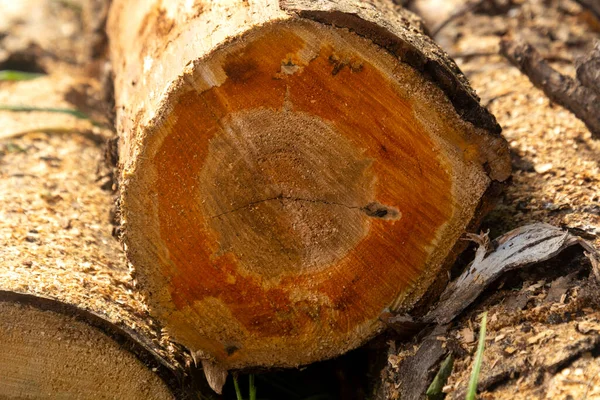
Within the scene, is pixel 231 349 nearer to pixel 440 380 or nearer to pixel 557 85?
pixel 440 380

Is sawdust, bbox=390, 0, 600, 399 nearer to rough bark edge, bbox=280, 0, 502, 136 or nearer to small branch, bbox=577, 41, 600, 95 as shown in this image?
small branch, bbox=577, 41, 600, 95

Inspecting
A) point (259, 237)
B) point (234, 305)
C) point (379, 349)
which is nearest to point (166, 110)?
point (259, 237)

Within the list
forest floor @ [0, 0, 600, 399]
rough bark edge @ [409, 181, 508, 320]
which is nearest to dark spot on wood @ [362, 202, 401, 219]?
rough bark edge @ [409, 181, 508, 320]

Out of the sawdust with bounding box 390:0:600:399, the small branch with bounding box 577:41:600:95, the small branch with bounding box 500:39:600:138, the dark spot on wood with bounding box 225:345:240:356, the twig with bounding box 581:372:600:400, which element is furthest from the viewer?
the small branch with bounding box 500:39:600:138

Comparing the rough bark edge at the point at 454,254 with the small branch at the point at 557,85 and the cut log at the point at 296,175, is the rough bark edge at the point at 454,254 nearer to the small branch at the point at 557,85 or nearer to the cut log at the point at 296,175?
the cut log at the point at 296,175

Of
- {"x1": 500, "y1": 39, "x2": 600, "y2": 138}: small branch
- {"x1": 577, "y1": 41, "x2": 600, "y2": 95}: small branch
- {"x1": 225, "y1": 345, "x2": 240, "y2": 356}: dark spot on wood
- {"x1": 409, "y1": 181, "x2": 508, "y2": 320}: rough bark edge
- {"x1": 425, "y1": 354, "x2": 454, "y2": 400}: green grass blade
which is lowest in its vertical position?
{"x1": 225, "y1": 345, "x2": 240, "y2": 356}: dark spot on wood

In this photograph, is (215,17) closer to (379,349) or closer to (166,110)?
(166,110)

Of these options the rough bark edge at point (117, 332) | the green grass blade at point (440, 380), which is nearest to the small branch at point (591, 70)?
the green grass blade at point (440, 380)
